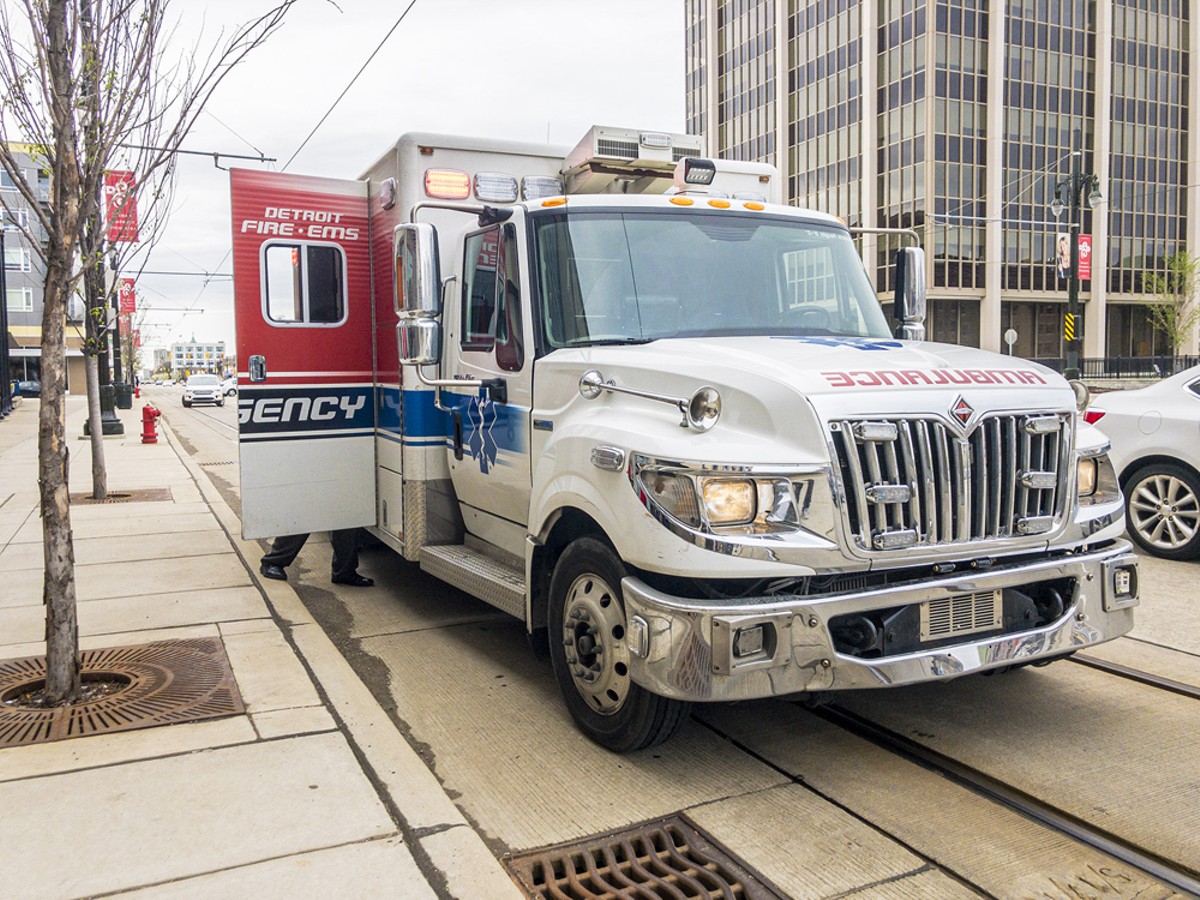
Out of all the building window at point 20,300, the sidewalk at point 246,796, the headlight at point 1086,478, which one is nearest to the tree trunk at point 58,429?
the sidewalk at point 246,796

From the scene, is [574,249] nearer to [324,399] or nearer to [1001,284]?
[324,399]

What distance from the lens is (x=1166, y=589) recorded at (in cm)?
718

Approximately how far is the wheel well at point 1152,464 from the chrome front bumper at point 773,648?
15.6 ft

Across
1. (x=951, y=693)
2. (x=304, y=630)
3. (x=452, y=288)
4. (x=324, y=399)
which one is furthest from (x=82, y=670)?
(x=951, y=693)

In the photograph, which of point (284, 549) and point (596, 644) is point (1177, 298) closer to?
point (284, 549)

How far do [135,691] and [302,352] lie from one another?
2.75 metres

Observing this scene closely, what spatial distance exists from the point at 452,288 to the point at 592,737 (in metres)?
2.84

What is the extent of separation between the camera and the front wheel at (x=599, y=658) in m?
4.23

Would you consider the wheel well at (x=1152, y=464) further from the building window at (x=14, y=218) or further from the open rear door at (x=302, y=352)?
the building window at (x=14, y=218)

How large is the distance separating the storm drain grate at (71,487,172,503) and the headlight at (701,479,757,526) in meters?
10.3

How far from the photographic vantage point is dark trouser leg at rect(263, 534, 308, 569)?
305 inches

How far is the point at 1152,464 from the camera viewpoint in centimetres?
816

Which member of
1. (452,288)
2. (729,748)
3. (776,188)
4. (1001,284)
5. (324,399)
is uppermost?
(1001,284)

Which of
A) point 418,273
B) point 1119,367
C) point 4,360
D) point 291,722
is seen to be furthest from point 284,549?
point 1119,367
